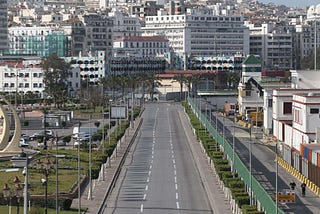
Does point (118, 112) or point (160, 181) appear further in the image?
point (118, 112)

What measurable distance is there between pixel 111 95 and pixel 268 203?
393 ft

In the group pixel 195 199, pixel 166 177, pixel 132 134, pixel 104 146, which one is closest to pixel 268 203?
pixel 195 199

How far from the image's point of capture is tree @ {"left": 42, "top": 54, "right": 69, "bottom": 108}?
135m

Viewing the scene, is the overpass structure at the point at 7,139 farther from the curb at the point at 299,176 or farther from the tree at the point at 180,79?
the tree at the point at 180,79

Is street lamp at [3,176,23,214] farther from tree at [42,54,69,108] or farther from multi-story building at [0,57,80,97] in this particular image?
multi-story building at [0,57,80,97]

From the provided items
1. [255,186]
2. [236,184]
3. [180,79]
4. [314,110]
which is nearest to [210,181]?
[236,184]

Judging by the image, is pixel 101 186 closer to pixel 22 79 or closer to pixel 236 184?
pixel 236 184

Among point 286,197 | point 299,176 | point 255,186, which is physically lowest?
point 299,176

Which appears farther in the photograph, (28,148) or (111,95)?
(111,95)

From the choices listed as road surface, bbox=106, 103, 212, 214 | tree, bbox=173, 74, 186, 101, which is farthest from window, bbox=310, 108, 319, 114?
tree, bbox=173, 74, 186, 101

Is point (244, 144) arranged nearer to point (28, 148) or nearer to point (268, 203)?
point (28, 148)

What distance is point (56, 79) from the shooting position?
5723 inches

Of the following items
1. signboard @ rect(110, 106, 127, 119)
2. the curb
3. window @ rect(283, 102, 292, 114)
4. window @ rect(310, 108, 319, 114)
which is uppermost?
window @ rect(310, 108, 319, 114)

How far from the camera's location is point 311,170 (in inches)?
2190
